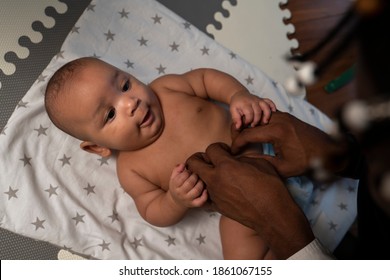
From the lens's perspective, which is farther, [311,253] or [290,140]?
[290,140]

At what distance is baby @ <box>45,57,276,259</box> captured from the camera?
732 mm

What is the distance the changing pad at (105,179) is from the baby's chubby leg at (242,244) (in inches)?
3.7

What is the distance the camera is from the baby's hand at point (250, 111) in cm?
73

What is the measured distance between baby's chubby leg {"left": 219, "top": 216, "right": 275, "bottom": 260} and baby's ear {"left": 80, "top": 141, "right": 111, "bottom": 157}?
0.32 meters

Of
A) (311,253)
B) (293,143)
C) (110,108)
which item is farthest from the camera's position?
(110,108)

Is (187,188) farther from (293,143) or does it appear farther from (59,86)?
(59,86)

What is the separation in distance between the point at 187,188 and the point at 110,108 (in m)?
0.23

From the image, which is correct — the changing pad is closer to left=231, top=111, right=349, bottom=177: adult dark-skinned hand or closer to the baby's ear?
the baby's ear

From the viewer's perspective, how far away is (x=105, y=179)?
2.91 ft

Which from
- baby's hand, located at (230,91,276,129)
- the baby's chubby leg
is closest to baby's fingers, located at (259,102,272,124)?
baby's hand, located at (230,91,276,129)

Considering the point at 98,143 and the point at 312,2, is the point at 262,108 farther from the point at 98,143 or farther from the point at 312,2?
the point at 312,2

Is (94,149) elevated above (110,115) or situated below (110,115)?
below

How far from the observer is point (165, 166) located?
82cm

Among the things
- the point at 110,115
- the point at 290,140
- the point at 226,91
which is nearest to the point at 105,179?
the point at 110,115
